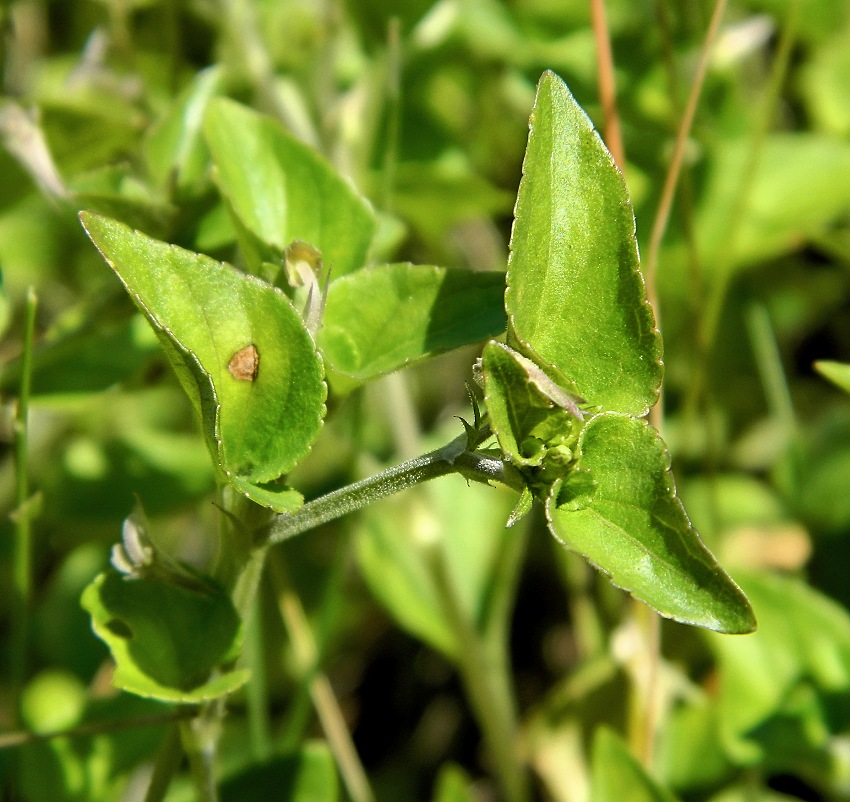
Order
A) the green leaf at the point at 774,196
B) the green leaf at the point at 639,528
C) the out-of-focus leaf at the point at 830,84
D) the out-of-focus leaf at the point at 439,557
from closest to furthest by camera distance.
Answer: the green leaf at the point at 639,528, the out-of-focus leaf at the point at 439,557, the green leaf at the point at 774,196, the out-of-focus leaf at the point at 830,84

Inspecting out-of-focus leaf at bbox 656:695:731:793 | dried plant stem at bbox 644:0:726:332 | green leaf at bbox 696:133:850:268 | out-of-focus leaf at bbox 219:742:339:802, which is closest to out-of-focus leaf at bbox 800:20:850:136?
green leaf at bbox 696:133:850:268

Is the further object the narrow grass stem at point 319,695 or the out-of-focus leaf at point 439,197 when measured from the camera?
the out-of-focus leaf at point 439,197

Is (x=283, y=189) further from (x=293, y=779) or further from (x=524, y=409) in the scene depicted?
(x=293, y=779)

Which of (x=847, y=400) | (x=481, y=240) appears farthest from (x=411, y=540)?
(x=847, y=400)

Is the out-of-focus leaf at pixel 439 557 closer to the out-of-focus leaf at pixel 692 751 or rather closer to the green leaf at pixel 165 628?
the out-of-focus leaf at pixel 692 751

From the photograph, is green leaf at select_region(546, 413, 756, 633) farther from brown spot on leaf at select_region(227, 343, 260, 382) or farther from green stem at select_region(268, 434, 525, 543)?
brown spot on leaf at select_region(227, 343, 260, 382)

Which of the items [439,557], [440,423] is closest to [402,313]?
[439,557]

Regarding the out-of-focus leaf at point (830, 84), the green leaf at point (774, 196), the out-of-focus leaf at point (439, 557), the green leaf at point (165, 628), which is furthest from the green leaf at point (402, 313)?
the out-of-focus leaf at point (830, 84)
